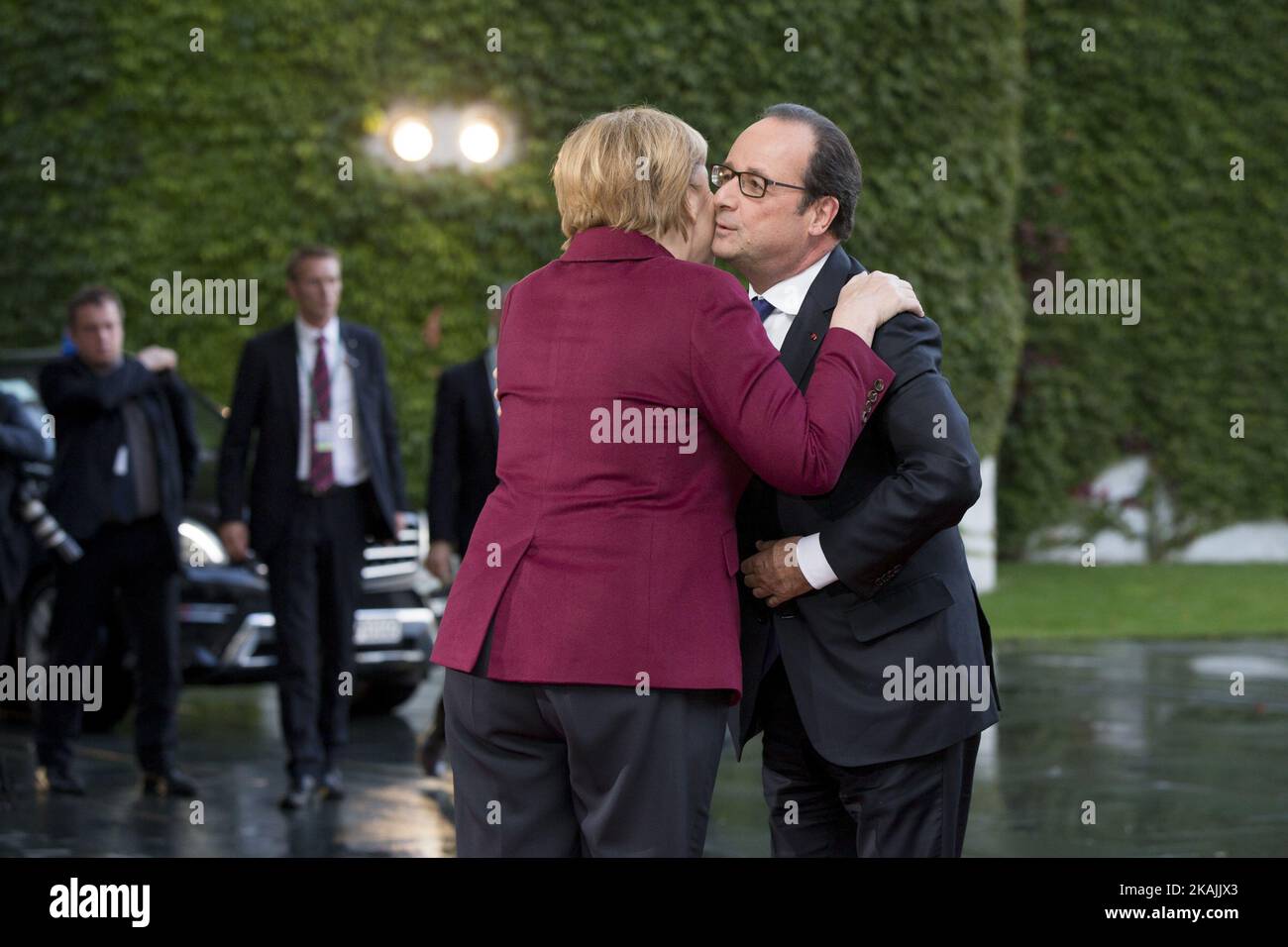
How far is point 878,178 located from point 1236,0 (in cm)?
592

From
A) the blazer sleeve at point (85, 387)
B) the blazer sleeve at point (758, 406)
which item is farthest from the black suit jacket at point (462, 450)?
the blazer sleeve at point (758, 406)

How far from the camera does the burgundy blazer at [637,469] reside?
3.13 meters

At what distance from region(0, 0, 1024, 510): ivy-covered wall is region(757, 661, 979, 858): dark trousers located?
10.8m

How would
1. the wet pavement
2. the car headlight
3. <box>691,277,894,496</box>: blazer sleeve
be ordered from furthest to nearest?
the car headlight
the wet pavement
<box>691,277,894,496</box>: blazer sleeve

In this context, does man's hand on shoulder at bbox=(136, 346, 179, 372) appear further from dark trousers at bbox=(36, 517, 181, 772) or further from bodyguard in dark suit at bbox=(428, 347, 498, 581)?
bodyguard in dark suit at bbox=(428, 347, 498, 581)

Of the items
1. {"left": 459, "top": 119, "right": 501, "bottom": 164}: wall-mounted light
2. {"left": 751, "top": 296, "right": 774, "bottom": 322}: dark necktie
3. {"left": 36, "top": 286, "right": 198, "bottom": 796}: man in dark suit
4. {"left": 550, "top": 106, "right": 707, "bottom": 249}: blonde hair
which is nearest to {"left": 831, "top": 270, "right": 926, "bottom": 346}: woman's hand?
{"left": 751, "top": 296, "right": 774, "bottom": 322}: dark necktie

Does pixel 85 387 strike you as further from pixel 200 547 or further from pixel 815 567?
pixel 815 567

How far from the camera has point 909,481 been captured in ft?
11.1

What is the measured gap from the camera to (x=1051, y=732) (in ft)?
30.3

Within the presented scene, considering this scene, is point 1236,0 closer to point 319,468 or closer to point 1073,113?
point 1073,113

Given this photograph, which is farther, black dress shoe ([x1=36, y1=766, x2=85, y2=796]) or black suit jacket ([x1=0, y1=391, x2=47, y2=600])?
black dress shoe ([x1=36, y1=766, x2=85, y2=796])

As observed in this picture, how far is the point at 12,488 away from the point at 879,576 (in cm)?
508

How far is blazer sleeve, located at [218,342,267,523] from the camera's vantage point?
772 cm
